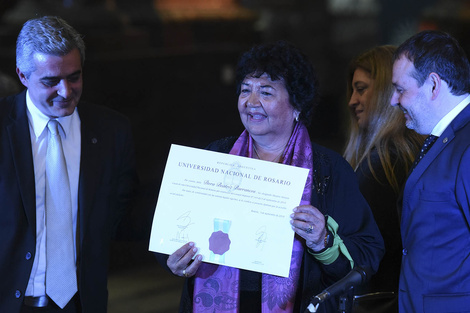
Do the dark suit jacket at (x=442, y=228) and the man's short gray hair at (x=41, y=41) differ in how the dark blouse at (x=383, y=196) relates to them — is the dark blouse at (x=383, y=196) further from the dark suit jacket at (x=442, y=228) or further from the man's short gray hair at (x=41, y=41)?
the man's short gray hair at (x=41, y=41)

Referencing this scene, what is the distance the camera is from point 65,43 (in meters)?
2.35

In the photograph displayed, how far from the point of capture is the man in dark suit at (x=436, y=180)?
1994 millimetres

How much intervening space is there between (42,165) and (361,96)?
1.51 m

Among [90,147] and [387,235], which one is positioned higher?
[90,147]

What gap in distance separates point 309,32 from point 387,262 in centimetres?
172

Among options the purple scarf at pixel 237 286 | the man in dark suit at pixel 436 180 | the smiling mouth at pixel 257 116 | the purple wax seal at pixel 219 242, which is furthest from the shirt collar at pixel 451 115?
the purple wax seal at pixel 219 242

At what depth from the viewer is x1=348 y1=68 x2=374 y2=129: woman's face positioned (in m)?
2.95

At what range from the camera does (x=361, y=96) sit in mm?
3025

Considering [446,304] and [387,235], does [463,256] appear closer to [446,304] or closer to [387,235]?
[446,304]

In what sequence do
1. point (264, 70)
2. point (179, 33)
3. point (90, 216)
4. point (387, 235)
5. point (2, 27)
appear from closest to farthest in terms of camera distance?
1. point (264, 70)
2. point (90, 216)
3. point (387, 235)
4. point (2, 27)
5. point (179, 33)

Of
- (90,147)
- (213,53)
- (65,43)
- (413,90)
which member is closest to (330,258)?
(413,90)
